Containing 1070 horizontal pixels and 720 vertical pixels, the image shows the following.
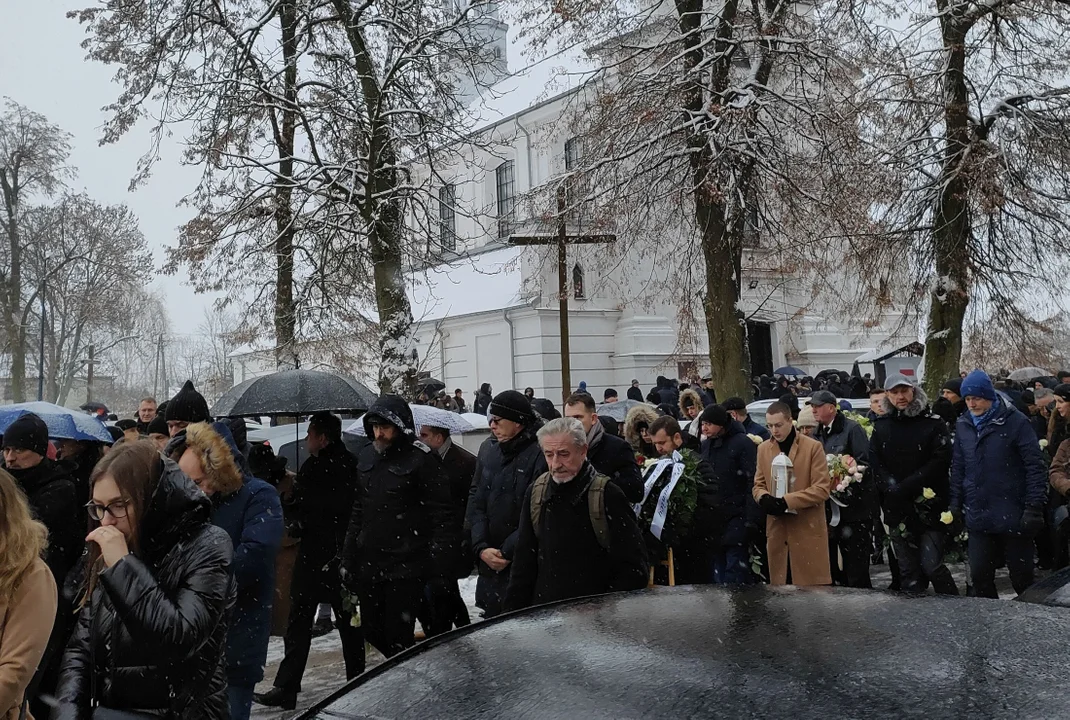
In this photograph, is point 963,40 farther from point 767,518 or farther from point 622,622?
point 622,622

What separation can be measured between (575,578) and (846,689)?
269cm

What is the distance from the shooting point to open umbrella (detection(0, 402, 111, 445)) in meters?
7.02

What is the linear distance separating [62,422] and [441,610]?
3.03 meters

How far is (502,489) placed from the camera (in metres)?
5.95

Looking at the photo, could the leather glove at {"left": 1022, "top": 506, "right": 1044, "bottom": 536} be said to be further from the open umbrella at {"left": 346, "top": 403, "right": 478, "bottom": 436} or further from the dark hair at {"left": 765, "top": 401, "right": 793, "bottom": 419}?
the open umbrella at {"left": 346, "top": 403, "right": 478, "bottom": 436}

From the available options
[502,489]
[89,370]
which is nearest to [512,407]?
[502,489]

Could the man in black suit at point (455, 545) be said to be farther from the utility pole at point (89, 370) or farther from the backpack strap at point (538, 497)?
the utility pole at point (89, 370)

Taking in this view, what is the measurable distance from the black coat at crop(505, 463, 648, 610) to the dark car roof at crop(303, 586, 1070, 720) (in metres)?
1.74

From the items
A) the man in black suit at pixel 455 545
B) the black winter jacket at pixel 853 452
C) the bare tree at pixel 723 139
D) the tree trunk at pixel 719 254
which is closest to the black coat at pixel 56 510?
the man in black suit at pixel 455 545

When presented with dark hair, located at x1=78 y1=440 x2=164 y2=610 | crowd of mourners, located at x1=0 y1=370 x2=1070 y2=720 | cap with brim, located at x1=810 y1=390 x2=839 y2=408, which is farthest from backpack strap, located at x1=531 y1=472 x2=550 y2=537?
cap with brim, located at x1=810 y1=390 x2=839 y2=408

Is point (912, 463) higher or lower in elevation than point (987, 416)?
lower

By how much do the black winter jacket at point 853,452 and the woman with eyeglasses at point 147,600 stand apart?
591cm

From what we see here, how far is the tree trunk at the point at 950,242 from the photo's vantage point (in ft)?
53.1

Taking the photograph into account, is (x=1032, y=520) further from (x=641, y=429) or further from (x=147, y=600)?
(x=147, y=600)
